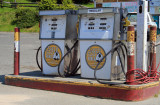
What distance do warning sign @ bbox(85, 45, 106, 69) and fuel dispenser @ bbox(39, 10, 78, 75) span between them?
56cm

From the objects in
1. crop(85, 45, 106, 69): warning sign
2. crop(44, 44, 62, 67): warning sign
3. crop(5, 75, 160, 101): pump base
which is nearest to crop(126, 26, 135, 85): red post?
crop(5, 75, 160, 101): pump base

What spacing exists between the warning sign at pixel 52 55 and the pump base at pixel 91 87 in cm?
44

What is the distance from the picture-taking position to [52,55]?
8516mm

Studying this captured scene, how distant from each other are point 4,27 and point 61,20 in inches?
1320

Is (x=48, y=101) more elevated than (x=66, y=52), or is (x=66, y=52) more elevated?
(x=66, y=52)

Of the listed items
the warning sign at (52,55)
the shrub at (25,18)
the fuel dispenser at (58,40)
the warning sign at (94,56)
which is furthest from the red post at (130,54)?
the shrub at (25,18)

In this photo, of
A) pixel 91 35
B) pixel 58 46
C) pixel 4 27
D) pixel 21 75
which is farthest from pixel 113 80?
pixel 4 27

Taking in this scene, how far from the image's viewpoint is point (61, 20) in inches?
330

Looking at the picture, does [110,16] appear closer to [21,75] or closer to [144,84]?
[144,84]

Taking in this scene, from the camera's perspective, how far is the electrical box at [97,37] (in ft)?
24.7

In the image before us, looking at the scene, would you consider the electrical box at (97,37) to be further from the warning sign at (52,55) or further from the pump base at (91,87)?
the warning sign at (52,55)

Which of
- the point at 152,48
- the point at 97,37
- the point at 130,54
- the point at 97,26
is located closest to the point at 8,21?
the point at 97,26

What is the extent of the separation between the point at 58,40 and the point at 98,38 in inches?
46.1

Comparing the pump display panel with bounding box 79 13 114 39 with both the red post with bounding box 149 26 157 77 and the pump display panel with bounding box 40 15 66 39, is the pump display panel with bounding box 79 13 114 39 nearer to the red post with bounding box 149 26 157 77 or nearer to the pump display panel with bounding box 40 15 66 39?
the pump display panel with bounding box 40 15 66 39
